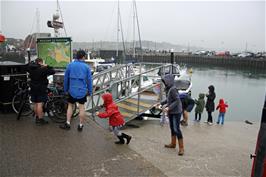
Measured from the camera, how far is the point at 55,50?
8016 millimetres

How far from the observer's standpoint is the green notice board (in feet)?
25.7

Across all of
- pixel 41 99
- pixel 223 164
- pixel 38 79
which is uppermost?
pixel 38 79

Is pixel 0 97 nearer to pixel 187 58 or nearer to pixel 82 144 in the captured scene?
pixel 82 144

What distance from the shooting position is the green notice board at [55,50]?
784cm

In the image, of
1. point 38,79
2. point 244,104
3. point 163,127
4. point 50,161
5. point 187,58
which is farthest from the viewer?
point 187,58

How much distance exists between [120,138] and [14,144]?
1.95m

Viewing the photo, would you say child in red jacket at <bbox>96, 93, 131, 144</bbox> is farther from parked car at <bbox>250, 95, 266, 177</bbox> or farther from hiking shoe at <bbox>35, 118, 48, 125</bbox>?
parked car at <bbox>250, 95, 266, 177</bbox>

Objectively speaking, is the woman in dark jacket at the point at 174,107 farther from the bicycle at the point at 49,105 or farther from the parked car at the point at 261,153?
the bicycle at the point at 49,105

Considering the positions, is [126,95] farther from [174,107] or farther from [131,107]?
[174,107]

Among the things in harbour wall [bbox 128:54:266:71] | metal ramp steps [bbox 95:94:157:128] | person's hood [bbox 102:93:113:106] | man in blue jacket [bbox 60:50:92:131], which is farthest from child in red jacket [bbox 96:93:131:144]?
harbour wall [bbox 128:54:266:71]

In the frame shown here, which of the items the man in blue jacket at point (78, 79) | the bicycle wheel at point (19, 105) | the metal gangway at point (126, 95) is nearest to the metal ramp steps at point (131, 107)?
the metal gangway at point (126, 95)

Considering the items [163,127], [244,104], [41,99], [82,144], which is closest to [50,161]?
[82,144]

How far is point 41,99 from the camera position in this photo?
548 cm

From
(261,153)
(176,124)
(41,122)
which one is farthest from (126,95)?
(261,153)
